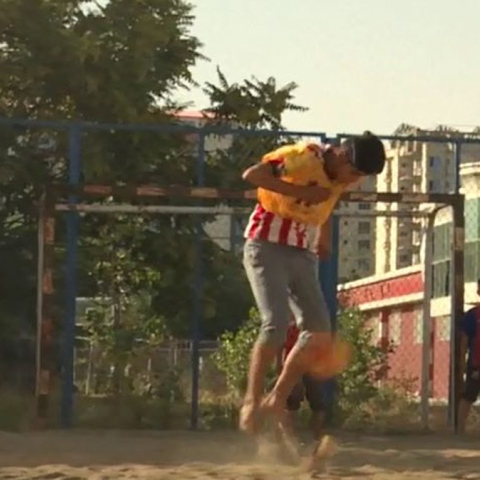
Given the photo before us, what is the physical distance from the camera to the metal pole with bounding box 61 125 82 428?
549 inches

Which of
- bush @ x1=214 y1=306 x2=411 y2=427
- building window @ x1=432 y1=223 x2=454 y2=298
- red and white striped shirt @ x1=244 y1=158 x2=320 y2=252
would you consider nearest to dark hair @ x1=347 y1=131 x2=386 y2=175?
red and white striped shirt @ x1=244 y1=158 x2=320 y2=252

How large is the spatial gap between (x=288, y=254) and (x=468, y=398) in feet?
19.1

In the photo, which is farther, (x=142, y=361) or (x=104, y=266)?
(x=104, y=266)

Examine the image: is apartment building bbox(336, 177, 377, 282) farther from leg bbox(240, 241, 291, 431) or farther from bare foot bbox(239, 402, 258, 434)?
bare foot bbox(239, 402, 258, 434)

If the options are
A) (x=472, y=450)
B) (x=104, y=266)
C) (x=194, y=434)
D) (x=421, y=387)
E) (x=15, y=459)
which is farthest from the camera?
(x=104, y=266)

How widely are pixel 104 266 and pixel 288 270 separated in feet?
23.2

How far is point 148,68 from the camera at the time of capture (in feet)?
62.1

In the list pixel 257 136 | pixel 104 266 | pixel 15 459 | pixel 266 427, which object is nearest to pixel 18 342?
pixel 104 266

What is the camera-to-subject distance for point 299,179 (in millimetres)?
8672

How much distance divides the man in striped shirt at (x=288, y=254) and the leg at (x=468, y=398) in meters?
5.48

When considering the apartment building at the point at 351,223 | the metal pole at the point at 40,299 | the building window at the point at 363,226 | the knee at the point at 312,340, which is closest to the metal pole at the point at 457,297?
the apartment building at the point at 351,223

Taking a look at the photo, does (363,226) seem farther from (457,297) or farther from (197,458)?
(197,458)

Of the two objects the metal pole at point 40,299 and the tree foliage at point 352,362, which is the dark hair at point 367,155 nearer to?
the metal pole at point 40,299

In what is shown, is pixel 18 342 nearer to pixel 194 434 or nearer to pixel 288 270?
pixel 194 434
